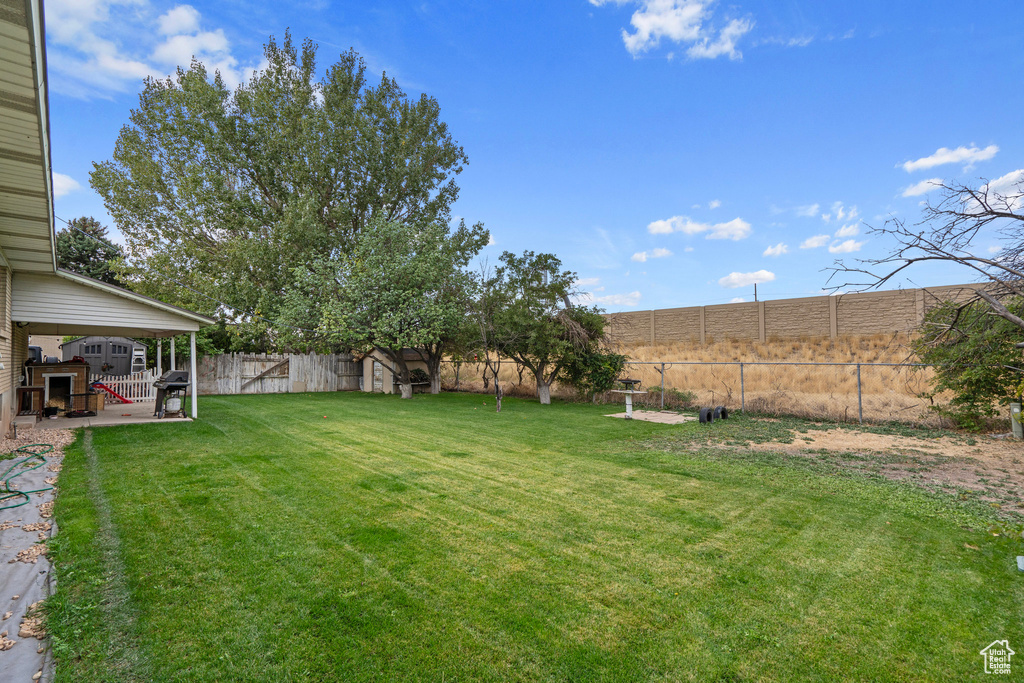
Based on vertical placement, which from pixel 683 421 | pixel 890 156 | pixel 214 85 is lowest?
pixel 683 421

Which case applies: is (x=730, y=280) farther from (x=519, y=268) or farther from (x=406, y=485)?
(x=406, y=485)

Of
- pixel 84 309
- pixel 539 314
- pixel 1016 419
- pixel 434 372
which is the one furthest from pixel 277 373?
pixel 1016 419

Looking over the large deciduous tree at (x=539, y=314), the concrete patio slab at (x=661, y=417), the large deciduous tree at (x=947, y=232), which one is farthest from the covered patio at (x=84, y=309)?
the large deciduous tree at (x=947, y=232)

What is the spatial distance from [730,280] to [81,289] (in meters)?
26.0

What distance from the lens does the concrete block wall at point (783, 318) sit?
18641 millimetres

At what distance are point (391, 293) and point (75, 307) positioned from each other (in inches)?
289

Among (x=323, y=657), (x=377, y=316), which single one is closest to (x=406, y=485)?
(x=323, y=657)

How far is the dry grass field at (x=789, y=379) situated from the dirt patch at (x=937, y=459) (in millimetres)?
1432

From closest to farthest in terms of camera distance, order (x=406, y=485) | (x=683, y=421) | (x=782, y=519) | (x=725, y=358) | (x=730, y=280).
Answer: (x=782, y=519), (x=406, y=485), (x=683, y=421), (x=725, y=358), (x=730, y=280)

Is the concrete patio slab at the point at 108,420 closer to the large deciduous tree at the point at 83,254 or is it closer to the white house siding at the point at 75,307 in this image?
the white house siding at the point at 75,307

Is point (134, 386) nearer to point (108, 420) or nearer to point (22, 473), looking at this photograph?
point (108, 420)

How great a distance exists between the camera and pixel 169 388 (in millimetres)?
9859

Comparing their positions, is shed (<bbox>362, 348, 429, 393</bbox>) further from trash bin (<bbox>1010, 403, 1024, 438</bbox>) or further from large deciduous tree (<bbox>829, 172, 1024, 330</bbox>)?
trash bin (<bbox>1010, 403, 1024, 438</bbox>)

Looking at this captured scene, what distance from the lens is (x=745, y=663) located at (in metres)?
2.20
